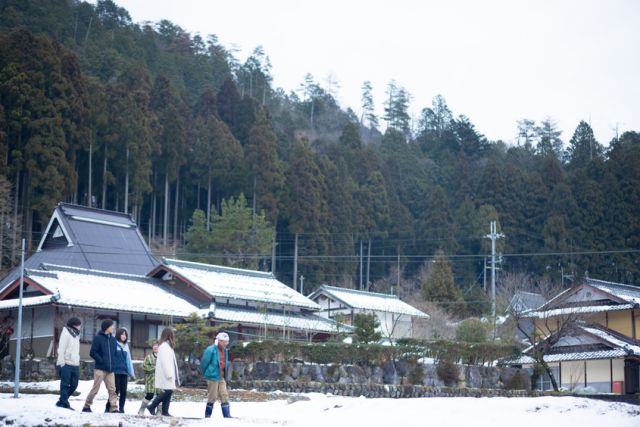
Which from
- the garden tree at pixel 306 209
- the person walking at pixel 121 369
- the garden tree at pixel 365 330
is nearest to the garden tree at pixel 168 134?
the garden tree at pixel 306 209

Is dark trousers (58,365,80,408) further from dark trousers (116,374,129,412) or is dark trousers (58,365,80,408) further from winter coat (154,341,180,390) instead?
winter coat (154,341,180,390)

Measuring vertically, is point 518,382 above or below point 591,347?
below

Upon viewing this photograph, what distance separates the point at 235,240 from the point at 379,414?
3384 centimetres

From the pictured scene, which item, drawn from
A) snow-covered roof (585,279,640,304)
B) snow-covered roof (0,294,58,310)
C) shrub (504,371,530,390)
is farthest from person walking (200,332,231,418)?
snow-covered roof (585,279,640,304)

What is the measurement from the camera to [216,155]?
52.5 metres

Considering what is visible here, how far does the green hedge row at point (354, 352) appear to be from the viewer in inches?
965

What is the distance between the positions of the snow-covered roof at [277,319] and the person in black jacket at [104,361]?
1944cm

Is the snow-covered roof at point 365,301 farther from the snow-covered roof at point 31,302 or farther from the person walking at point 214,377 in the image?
the person walking at point 214,377

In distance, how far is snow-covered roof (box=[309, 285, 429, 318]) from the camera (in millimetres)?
43875

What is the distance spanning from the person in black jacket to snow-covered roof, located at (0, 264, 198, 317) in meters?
15.4

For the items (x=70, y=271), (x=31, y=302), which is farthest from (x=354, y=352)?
(x=70, y=271)

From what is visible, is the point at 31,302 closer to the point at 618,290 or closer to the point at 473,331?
the point at 473,331

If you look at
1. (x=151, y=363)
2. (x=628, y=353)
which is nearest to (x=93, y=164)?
(x=628, y=353)

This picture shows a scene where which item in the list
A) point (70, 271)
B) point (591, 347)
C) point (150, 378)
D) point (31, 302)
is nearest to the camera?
point (150, 378)
